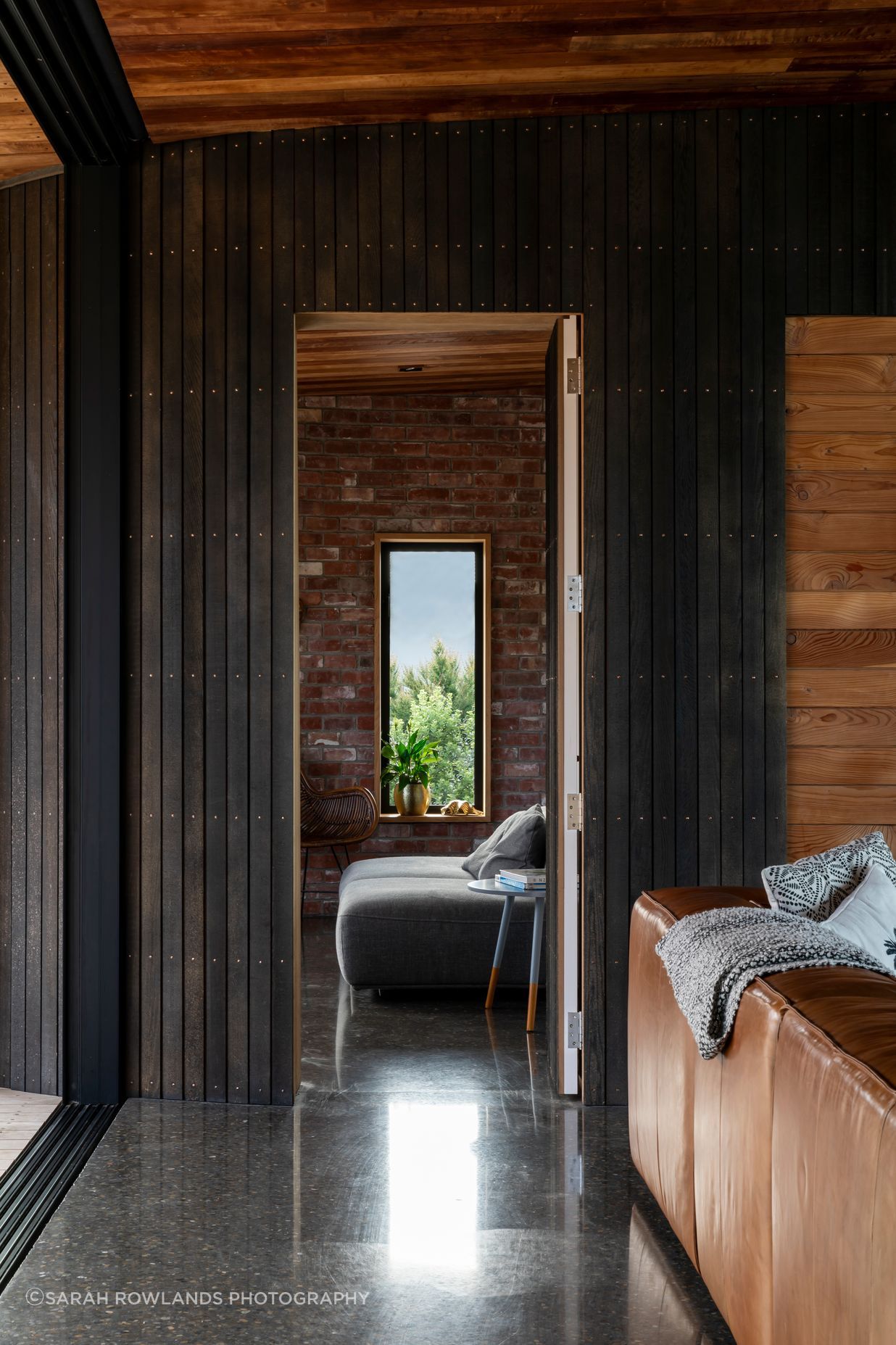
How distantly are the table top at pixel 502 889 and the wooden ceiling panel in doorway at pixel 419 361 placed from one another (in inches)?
84.0

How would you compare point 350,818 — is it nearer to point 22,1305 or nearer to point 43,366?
point 43,366

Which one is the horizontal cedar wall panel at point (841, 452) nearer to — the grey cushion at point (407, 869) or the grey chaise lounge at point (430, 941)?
the grey chaise lounge at point (430, 941)

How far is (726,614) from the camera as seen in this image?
3.64m

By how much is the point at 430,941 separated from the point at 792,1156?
3.22m

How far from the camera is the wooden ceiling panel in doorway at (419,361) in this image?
5578 millimetres

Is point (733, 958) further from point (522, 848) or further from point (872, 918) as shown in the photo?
point (522, 848)

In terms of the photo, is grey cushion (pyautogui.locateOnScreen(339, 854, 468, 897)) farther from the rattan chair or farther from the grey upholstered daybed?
the rattan chair

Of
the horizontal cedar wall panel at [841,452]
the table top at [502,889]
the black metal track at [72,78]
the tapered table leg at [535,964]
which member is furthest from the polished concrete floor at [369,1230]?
the black metal track at [72,78]

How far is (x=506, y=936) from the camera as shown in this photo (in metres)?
4.62

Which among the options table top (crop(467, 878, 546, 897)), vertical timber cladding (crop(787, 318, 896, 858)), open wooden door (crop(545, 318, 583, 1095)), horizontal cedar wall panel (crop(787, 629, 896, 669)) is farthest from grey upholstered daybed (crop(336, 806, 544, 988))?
horizontal cedar wall panel (crop(787, 629, 896, 669))

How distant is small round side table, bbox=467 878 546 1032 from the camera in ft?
14.6

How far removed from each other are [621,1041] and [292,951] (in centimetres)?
105

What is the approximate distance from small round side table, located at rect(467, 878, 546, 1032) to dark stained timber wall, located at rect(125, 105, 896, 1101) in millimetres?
846

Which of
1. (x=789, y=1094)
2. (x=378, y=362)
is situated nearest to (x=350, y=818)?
(x=378, y=362)
